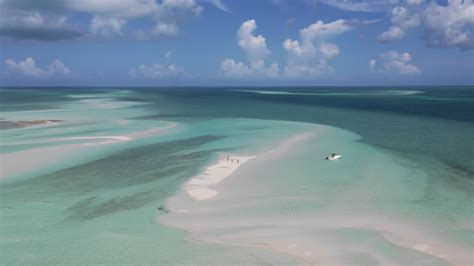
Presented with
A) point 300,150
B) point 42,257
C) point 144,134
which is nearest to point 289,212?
point 42,257

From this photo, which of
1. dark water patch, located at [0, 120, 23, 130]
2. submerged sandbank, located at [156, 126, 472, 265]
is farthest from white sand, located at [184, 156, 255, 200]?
dark water patch, located at [0, 120, 23, 130]

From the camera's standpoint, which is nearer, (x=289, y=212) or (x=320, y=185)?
(x=289, y=212)

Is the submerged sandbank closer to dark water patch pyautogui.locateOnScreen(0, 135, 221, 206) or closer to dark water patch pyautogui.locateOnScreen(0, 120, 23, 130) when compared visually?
dark water patch pyautogui.locateOnScreen(0, 135, 221, 206)

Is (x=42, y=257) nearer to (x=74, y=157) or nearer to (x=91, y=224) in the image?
(x=91, y=224)

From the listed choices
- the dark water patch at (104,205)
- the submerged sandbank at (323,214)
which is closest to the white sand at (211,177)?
the submerged sandbank at (323,214)

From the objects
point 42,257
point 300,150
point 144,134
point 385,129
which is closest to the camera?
point 42,257

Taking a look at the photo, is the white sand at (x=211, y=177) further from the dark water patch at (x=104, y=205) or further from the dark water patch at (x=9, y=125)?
the dark water patch at (x=9, y=125)

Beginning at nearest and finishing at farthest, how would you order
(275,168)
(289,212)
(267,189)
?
(289,212) → (267,189) → (275,168)
